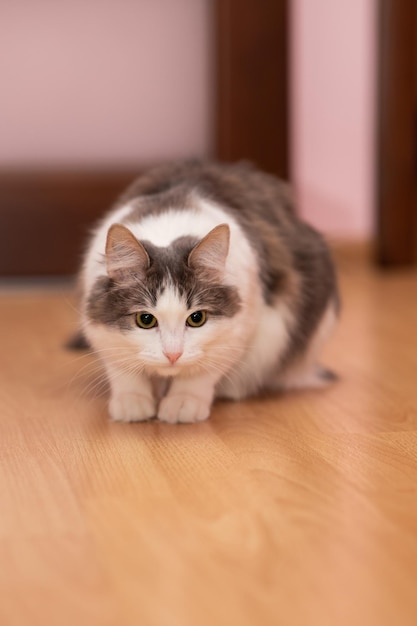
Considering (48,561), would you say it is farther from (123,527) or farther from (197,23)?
(197,23)

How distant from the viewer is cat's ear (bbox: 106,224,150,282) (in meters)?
1.70

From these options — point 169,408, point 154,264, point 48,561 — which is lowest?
point 169,408

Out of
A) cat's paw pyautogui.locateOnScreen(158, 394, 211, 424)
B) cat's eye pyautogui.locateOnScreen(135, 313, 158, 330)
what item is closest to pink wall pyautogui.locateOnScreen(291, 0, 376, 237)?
cat's paw pyautogui.locateOnScreen(158, 394, 211, 424)

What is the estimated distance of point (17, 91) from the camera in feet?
12.6

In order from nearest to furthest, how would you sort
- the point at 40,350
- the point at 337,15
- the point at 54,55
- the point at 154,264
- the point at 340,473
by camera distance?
the point at 340,473 < the point at 154,264 < the point at 40,350 < the point at 54,55 < the point at 337,15

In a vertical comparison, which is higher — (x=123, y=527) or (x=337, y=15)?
(x=337, y=15)

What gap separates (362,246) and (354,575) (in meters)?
3.48

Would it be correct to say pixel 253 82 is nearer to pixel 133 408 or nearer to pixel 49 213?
pixel 49 213

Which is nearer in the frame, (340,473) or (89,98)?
(340,473)

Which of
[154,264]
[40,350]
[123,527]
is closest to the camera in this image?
[123,527]

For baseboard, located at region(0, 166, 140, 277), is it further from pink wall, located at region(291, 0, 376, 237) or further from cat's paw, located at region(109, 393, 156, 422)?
cat's paw, located at region(109, 393, 156, 422)

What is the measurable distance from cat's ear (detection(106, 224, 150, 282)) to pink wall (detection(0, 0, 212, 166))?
2.21 m

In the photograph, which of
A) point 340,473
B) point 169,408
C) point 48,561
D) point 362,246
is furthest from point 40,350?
point 362,246

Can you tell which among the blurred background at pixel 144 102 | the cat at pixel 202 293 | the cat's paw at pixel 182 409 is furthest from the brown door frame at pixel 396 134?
the cat's paw at pixel 182 409
